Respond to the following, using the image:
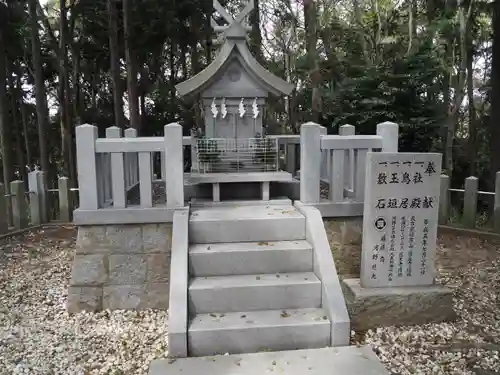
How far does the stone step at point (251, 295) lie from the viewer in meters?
3.66

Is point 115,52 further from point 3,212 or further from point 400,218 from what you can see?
point 400,218

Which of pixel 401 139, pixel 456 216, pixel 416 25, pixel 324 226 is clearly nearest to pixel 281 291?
pixel 324 226

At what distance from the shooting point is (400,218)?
12.7 ft

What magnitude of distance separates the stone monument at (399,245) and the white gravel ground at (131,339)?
0.57ft

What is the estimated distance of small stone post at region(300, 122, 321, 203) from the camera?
171 inches

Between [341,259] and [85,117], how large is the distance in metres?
14.0

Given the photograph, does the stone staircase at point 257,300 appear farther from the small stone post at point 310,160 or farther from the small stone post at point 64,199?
the small stone post at point 64,199

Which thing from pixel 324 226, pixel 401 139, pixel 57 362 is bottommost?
pixel 57 362

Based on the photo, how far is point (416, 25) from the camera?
1430cm

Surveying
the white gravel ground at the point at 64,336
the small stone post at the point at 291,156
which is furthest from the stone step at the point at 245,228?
the small stone post at the point at 291,156

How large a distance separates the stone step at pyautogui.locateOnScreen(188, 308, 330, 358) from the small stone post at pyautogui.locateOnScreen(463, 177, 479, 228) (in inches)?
176

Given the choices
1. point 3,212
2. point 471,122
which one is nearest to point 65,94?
point 3,212

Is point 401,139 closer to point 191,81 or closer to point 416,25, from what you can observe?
point 191,81

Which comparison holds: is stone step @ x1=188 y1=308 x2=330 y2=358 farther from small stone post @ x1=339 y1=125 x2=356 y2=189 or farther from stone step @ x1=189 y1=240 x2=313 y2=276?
small stone post @ x1=339 y1=125 x2=356 y2=189
